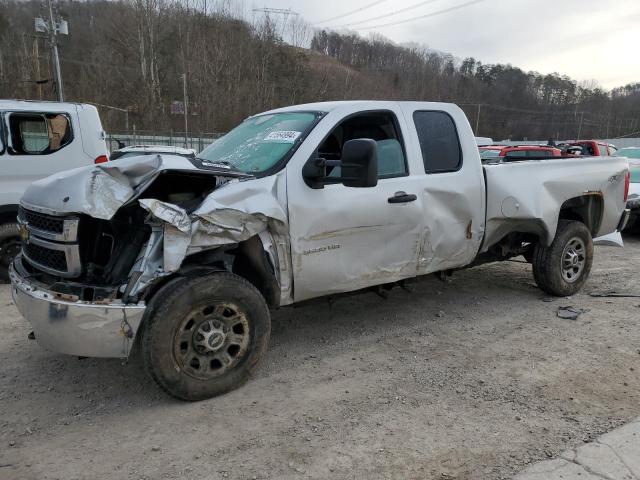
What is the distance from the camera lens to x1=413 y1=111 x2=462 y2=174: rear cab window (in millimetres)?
4484

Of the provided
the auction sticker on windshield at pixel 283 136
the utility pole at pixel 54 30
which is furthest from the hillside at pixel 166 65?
the auction sticker on windshield at pixel 283 136

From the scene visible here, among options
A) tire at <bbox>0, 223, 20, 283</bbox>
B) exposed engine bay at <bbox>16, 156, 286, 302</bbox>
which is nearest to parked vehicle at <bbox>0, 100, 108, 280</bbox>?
tire at <bbox>0, 223, 20, 283</bbox>

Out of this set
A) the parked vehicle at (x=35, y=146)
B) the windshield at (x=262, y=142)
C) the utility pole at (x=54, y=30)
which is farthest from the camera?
the utility pole at (x=54, y=30)

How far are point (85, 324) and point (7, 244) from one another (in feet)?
13.4

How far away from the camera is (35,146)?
651 centimetres

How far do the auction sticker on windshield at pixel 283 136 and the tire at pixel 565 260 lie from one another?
3193mm

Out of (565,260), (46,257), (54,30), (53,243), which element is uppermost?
(54,30)

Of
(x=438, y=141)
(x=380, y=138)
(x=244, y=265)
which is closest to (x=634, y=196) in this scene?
(x=438, y=141)

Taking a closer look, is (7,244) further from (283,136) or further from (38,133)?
(283,136)

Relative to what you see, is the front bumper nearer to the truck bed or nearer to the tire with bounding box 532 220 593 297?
the truck bed

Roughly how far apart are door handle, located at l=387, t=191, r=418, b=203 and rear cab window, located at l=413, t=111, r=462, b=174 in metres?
0.36

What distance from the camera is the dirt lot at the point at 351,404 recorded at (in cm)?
278

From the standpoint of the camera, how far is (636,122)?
75188 mm

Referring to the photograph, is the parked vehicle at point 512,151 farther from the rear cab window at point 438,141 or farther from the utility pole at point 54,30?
the utility pole at point 54,30
